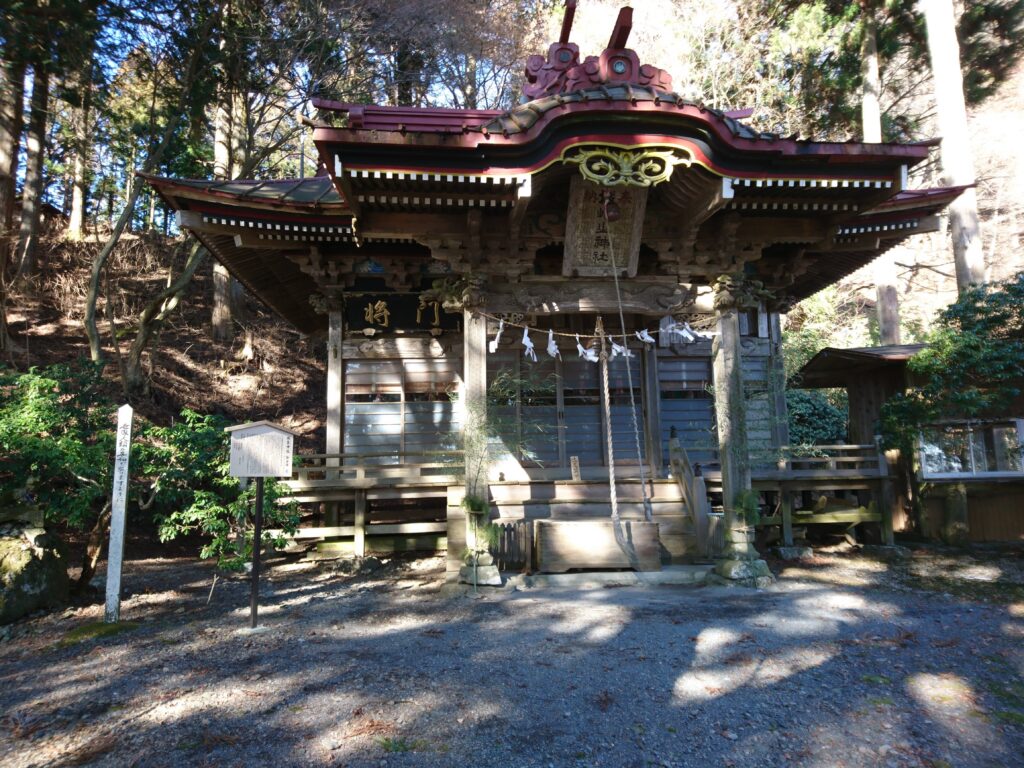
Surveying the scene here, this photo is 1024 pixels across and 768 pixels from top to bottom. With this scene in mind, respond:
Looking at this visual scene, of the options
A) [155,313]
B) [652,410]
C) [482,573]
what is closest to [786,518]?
[652,410]

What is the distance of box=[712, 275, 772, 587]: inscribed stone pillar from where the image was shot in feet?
23.1

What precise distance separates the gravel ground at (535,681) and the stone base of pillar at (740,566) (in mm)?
290

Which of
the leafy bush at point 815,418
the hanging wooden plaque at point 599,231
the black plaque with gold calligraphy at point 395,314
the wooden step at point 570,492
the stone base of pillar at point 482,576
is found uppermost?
the hanging wooden plaque at point 599,231

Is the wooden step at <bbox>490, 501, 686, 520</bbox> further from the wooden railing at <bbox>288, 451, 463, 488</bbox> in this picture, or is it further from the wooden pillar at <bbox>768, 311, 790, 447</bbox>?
the wooden pillar at <bbox>768, 311, 790, 447</bbox>

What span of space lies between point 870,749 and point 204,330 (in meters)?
20.5

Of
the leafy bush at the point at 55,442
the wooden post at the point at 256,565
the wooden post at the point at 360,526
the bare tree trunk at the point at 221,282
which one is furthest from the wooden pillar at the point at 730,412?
the bare tree trunk at the point at 221,282

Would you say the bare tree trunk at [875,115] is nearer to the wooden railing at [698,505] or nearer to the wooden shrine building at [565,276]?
the wooden shrine building at [565,276]

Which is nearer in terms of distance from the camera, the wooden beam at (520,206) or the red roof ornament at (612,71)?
the wooden beam at (520,206)

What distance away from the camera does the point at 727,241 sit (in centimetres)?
749

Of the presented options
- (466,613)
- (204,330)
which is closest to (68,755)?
(466,613)

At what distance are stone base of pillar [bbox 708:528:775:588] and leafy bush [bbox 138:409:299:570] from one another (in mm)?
4996

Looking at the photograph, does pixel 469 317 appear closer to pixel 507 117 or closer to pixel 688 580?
pixel 507 117

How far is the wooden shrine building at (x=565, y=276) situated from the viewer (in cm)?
Answer: 642

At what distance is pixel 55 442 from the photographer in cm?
552
